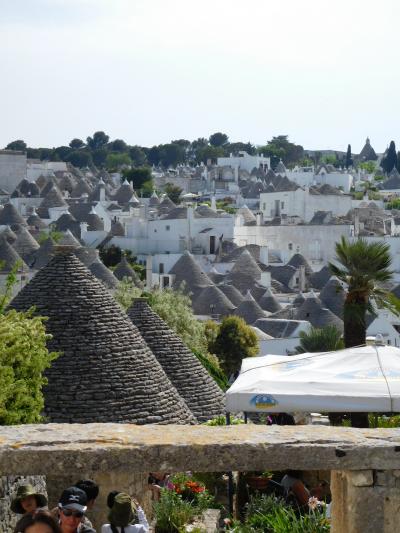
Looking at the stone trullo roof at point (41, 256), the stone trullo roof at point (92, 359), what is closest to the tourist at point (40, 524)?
the stone trullo roof at point (92, 359)

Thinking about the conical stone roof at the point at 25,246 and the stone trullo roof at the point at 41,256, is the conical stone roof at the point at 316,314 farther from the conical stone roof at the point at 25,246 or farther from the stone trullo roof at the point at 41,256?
the conical stone roof at the point at 25,246

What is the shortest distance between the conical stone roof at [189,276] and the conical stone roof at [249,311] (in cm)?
560

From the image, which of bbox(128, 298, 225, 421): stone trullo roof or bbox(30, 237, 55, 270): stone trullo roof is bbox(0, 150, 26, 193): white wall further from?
bbox(128, 298, 225, 421): stone trullo roof

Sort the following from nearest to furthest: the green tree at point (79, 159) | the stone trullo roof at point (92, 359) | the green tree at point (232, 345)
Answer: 1. the stone trullo roof at point (92, 359)
2. the green tree at point (232, 345)
3. the green tree at point (79, 159)

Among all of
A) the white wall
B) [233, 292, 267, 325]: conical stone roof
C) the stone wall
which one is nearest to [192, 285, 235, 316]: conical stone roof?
[233, 292, 267, 325]: conical stone roof

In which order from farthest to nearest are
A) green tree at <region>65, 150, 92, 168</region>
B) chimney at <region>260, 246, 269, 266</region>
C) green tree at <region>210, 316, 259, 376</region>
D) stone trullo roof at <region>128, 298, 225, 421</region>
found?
1. green tree at <region>65, 150, 92, 168</region>
2. chimney at <region>260, 246, 269, 266</region>
3. green tree at <region>210, 316, 259, 376</region>
4. stone trullo roof at <region>128, 298, 225, 421</region>

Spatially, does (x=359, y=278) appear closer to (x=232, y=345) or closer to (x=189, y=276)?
(x=232, y=345)

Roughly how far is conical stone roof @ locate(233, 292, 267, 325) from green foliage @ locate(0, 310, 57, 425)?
42.6 meters

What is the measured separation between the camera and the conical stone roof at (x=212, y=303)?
5812cm

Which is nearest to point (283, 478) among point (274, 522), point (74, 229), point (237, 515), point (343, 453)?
point (237, 515)

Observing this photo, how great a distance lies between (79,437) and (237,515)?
4223mm

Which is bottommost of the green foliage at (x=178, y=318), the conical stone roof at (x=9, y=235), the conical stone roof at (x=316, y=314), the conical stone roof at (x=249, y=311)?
the conical stone roof at (x=249, y=311)

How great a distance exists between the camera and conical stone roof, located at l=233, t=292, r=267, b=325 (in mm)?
56000

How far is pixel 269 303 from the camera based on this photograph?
62.6 metres
